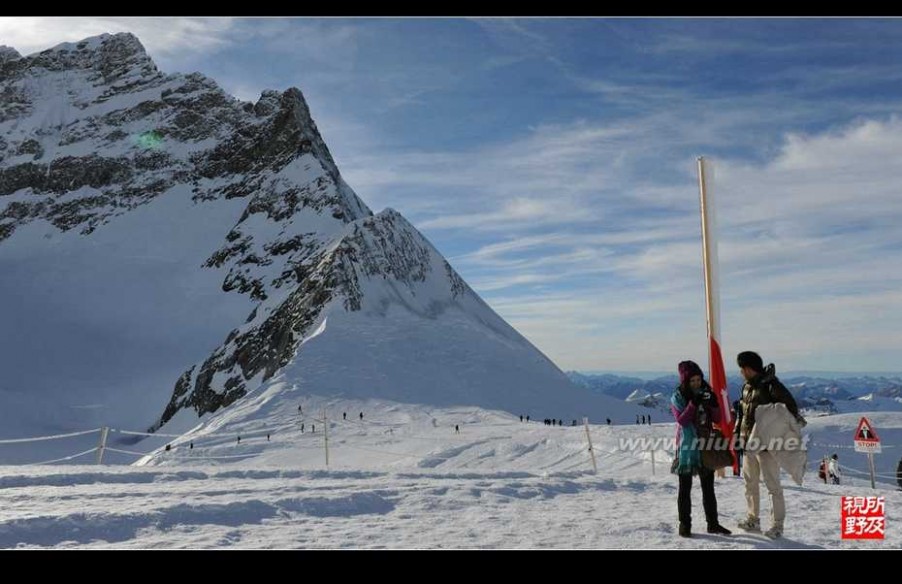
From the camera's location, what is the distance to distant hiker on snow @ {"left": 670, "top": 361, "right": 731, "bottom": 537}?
Answer: 7.19m

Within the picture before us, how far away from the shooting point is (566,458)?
24406 mm

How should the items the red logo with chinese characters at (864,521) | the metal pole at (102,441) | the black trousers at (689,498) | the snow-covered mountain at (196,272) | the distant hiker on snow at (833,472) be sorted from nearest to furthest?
the black trousers at (689,498) < the red logo with chinese characters at (864,521) < the metal pole at (102,441) < the distant hiker on snow at (833,472) < the snow-covered mountain at (196,272)

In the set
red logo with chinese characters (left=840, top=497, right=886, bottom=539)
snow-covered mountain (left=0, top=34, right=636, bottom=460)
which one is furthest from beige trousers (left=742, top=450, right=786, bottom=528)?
snow-covered mountain (left=0, top=34, right=636, bottom=460)

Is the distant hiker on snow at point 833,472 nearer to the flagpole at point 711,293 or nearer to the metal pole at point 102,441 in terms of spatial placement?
the flagpole at point 711,293

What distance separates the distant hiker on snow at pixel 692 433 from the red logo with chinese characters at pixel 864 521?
1354 mm

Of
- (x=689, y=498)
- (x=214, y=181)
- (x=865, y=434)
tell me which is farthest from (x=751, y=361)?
(x=214, y=181)

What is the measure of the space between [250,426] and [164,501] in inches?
1464

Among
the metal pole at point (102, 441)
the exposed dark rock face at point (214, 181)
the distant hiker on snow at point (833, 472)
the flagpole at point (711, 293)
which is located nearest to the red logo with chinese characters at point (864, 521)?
the flagpole at point (711, 293)

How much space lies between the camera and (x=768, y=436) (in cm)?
726

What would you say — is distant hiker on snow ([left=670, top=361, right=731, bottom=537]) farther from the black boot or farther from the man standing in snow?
the man standing in snow

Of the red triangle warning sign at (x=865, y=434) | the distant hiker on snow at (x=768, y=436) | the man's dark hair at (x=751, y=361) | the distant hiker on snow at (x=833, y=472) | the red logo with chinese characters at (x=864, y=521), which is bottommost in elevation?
the distant hiker on snow at (x=833, y=472)

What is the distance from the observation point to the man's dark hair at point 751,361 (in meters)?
7.50

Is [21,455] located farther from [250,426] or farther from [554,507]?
[554,507]
